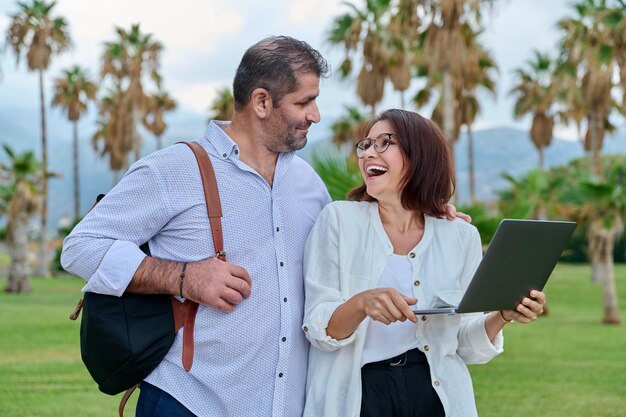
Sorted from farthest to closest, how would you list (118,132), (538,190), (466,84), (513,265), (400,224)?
(118,132) → (466,84) → (538,190) → (400,224) → (513,265)

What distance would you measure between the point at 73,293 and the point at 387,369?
36337 millimetres

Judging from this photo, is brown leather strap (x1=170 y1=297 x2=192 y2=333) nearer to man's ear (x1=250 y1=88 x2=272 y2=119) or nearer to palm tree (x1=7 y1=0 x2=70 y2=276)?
man's ear (x1=250 y1=88 x2=272 y2=119)

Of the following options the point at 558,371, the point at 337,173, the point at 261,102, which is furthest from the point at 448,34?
the point at 261,102

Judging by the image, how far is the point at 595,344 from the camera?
21.8 m

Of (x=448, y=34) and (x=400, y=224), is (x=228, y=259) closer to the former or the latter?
(x=400, y=224)

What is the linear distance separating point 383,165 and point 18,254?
36.3 meters

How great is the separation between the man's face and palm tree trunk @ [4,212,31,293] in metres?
35.6

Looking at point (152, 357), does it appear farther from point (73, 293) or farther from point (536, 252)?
point (73, 293)

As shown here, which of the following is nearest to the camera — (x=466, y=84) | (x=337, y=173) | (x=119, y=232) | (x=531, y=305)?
(x=531, y=305)

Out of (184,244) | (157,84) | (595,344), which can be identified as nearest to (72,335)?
(595,344)

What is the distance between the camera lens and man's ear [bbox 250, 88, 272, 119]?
141 inches

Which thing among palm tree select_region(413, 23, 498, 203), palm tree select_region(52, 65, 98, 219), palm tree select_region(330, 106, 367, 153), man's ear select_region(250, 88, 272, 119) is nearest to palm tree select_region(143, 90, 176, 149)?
palm tree select_region(52, 65, 98, 219)

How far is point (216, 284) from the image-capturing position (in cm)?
330

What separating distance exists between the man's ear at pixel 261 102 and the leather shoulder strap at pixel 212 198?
231 millimetres
